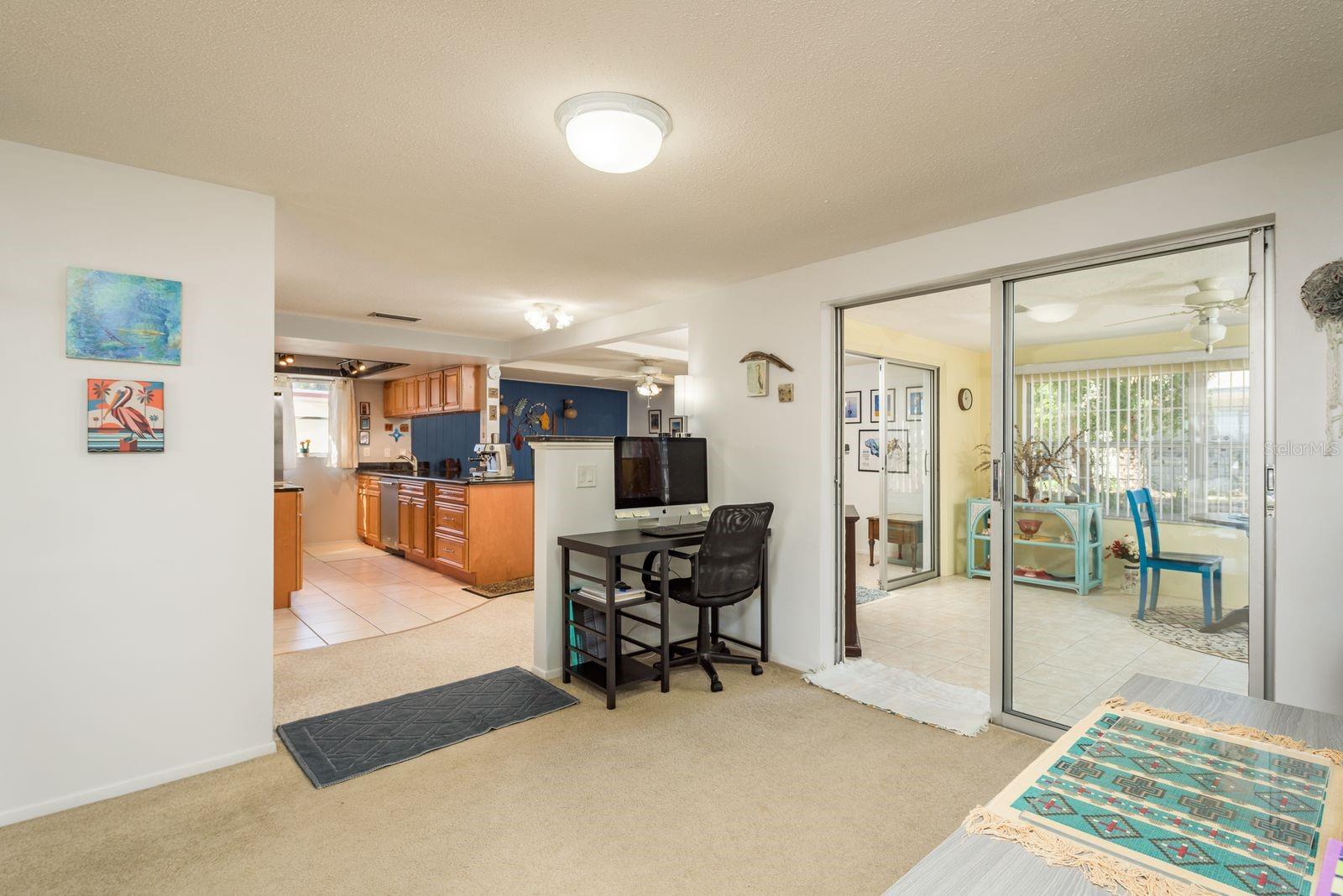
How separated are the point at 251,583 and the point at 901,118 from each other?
10.1 feet

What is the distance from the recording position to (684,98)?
2.02 m

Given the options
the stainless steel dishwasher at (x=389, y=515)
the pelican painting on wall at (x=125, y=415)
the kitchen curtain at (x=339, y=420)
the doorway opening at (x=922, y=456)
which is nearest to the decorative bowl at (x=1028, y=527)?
the doorway opening at (x=922, y=456)

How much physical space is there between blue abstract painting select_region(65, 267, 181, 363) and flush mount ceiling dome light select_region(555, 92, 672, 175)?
1744mm

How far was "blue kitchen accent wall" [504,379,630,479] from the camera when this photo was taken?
8.35 meters

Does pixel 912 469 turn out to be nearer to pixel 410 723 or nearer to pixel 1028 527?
pixel 1028 527

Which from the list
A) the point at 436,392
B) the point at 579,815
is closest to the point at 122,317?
the point at 579,815

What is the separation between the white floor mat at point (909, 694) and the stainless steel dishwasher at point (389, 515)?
538 cm

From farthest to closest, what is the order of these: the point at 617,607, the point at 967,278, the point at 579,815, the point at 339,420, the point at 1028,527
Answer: the point at 339,420 → the point at 617,607 → the point at 967,278 → the point at 1028,527 → the point at 579,815

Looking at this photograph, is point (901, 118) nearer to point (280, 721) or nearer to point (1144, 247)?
point (1144, 247)

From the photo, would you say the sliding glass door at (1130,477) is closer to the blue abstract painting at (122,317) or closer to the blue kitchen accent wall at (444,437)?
the blue abstract painting at (122,317)

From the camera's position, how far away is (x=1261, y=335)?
2.33m

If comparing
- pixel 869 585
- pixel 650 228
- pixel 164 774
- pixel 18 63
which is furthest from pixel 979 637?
pixel 18 63

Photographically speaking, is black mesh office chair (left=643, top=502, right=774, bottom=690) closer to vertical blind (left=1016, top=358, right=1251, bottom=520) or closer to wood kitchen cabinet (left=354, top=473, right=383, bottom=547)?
vertical blind (left=1016, top=358, right=1251, bottom=520)

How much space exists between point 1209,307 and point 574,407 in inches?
291
